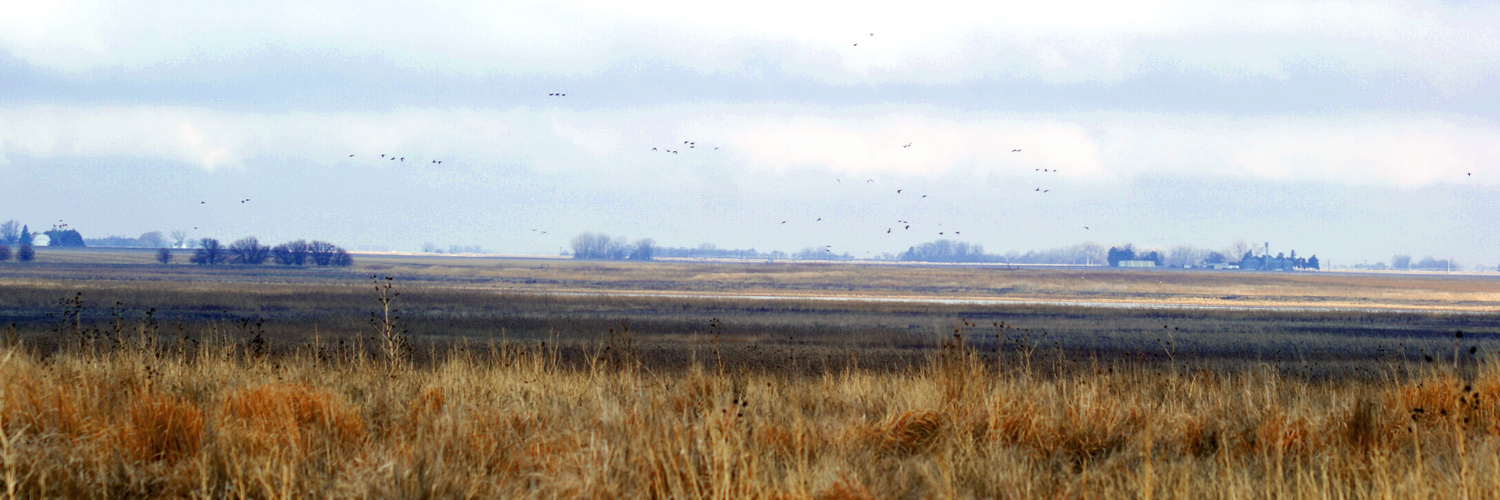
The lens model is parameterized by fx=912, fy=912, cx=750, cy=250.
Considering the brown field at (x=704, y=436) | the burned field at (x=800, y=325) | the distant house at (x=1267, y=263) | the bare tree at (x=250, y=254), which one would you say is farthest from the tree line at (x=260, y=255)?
the distant house at (x=1267, y=263)

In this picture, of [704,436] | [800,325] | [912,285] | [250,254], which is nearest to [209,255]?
[250,254]

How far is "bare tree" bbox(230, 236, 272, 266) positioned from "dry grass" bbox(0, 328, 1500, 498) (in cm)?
9503

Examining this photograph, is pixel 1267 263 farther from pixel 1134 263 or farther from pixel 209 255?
pixel 209 255

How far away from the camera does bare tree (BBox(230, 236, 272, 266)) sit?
94.8 metres

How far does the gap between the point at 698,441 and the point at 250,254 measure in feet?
337

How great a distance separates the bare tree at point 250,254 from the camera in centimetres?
9475

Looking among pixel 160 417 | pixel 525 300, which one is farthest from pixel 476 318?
pixel 160 417

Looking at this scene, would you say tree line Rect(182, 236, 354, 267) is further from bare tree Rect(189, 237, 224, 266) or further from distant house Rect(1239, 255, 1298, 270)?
distant house Rect(1239, 255, 1298, 270)

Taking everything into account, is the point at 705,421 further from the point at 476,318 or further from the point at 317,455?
the point at 476,318

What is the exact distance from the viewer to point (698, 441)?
655 centimetres

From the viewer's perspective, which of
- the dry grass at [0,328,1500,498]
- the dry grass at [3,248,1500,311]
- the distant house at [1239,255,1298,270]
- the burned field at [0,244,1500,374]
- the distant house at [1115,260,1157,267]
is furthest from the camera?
the distant house at [1115,260,1157,267]

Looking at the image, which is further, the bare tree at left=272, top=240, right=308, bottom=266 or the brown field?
the bare tree at left=272, top=240, right=308, bottom=266

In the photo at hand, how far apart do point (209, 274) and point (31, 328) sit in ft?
185

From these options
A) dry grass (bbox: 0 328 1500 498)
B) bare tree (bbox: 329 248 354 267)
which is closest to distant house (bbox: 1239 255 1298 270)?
bare tree (bbox: 329 248 354 267)
